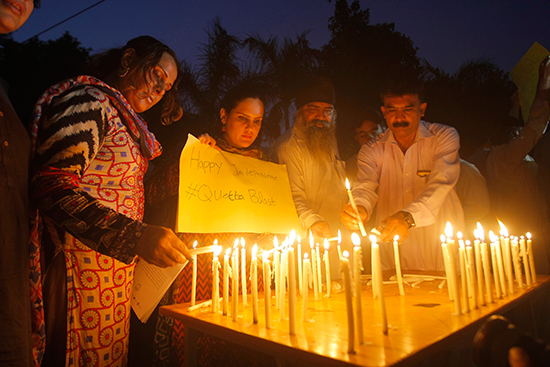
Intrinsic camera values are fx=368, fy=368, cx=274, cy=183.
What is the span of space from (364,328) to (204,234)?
65.8 inches

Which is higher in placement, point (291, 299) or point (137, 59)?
point (137, 59)

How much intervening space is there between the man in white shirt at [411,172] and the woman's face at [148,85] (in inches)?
86.2

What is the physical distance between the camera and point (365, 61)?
17188 mm

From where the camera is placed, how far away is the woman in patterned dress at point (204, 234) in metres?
2.71

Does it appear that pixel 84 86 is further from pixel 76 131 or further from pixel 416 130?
pixel 416 130

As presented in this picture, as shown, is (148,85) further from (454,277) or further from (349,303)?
(454,277)

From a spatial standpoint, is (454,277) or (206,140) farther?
(206,140)

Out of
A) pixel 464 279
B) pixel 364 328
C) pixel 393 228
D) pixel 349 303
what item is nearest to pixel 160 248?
pixel 349 303

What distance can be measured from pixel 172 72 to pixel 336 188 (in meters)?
2.47

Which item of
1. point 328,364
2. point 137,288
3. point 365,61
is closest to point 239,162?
point 137,288

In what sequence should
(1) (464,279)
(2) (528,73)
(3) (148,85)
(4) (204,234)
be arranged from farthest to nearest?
(2) (528,73) < (4) (204,234) < (3) (148,85) < (1) (464,279)

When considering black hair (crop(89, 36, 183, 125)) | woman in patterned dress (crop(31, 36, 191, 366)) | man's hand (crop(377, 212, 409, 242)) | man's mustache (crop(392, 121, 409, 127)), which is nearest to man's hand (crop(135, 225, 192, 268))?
woman in patterned dress (crop(31, 36, 191, 366))

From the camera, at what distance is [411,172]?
4.08m

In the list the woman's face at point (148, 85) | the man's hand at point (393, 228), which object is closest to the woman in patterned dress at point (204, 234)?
the woman's face at point (148, 85)
